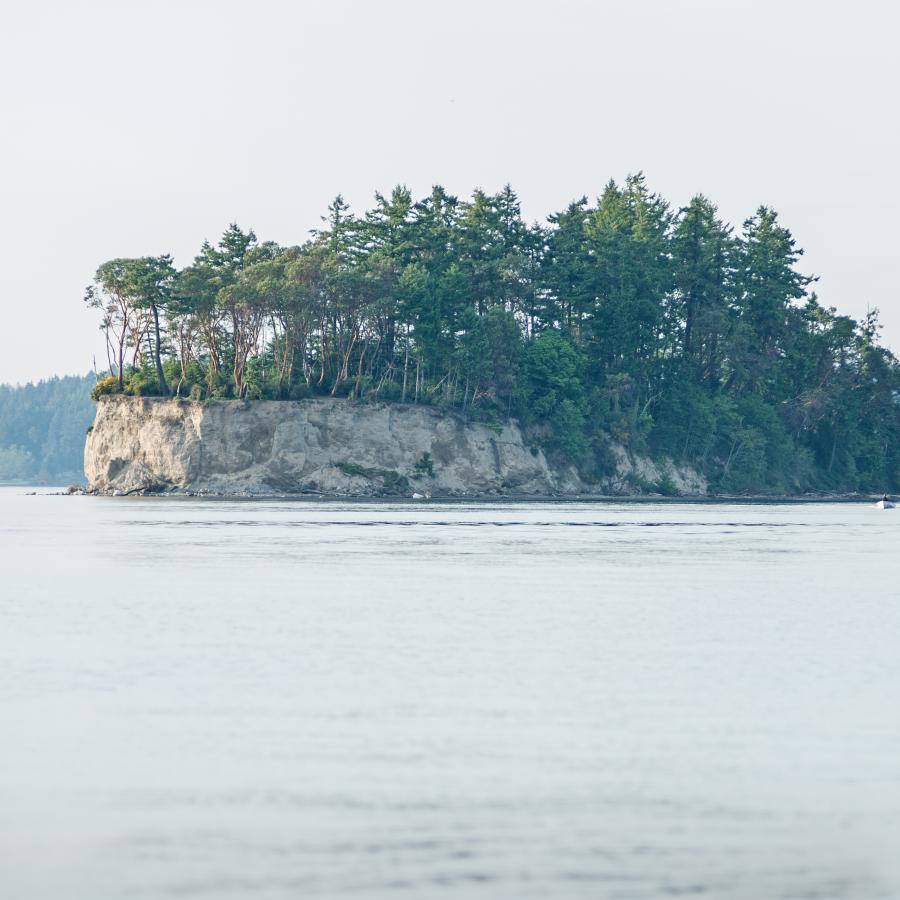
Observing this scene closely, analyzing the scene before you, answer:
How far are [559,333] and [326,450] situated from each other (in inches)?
1216

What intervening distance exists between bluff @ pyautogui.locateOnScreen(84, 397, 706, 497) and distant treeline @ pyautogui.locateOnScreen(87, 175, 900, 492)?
2.56m

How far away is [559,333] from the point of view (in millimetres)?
139750

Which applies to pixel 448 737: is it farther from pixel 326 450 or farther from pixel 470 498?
pixel 470 498

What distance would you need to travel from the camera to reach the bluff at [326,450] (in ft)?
399

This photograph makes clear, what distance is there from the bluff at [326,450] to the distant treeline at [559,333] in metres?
2.56

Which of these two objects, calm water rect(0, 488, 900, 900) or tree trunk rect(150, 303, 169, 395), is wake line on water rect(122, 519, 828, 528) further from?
tree trunk rect(150, 303, 169, 395)

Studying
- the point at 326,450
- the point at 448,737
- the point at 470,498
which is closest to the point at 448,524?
the point at 326,450

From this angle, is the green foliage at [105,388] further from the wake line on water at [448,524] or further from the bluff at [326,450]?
the wake line on water at [448,524]

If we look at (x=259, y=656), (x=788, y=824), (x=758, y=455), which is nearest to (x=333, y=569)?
(x=259, y=656)

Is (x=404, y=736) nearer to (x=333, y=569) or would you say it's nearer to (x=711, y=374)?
(x=333, y=569)

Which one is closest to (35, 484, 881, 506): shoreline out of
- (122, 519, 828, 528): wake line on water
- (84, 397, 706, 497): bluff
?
(84, 397, 706, 497): bluff

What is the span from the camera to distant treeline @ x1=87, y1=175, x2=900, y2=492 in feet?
413

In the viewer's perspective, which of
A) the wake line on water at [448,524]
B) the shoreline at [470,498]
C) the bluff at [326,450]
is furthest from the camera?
the bluff at [326,450]

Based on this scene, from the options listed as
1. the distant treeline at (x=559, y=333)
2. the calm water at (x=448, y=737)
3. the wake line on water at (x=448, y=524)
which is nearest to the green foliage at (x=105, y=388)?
the distant treeline at (x=559, y=333)
